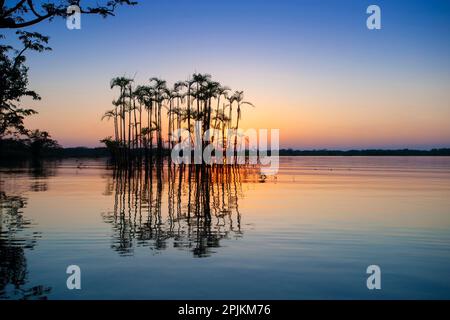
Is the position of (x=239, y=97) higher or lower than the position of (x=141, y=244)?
higher

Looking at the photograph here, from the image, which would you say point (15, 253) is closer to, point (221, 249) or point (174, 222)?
point (221, 249)

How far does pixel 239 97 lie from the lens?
3004 inches

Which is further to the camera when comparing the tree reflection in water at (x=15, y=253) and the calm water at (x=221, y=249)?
the calm water at (x=221, y=249)

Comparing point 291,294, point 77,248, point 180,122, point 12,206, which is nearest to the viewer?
point 291,294

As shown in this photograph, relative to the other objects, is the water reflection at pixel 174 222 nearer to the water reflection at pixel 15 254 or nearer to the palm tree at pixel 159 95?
the water reflection at pixel 15 254

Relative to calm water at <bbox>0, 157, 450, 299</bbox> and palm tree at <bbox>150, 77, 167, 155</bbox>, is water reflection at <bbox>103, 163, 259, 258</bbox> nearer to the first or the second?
calm water at <bbox>0, 157, 450, 299</bbox>

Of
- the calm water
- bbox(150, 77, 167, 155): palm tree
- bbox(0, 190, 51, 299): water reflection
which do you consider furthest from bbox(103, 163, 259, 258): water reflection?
bbox(150, 77, 167, 155): palm tree

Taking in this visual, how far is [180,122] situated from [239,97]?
12498 millimetres

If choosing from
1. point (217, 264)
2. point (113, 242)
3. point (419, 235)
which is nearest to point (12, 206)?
point (113, 242)

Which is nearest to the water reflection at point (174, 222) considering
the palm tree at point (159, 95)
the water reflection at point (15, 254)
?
the water reflection at point (15, 254)
